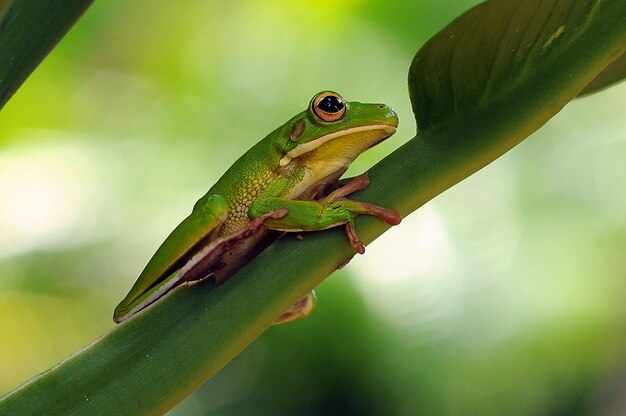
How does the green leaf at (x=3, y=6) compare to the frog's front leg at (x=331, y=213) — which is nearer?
the green leaf at (x=3, y=6)

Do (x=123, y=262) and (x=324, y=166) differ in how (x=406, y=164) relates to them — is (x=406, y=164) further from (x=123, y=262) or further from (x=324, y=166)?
(x=123, y=262)

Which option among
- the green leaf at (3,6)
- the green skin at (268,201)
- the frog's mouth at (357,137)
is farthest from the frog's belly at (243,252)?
the green leaf at (3,6)

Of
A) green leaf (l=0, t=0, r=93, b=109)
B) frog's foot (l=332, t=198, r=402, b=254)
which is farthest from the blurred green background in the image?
green leaf (l=0, t=0, r=93, b=109)

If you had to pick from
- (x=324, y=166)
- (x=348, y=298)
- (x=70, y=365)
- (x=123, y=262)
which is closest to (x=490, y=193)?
(x=348, y=298)

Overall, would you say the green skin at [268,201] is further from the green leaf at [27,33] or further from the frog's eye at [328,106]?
the green leaf at [27,33]

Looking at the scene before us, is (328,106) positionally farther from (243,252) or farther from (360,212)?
(360,212)

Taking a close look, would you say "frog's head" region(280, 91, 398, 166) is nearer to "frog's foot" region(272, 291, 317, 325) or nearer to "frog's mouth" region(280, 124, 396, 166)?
"frog's mouth" region(280, 124, 396, 166)
